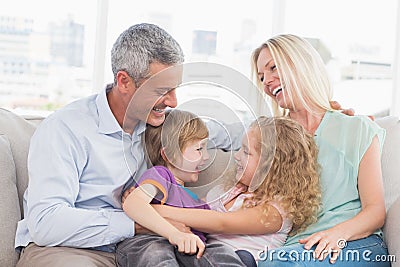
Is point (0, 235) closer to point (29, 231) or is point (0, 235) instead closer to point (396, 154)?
point (29, 231)

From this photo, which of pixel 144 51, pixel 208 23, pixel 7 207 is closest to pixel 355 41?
pixel 208 23

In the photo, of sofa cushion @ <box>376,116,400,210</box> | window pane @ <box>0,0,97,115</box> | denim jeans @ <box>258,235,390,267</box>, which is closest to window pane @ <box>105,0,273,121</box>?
window pane @ <box>0,0,97,115</box>

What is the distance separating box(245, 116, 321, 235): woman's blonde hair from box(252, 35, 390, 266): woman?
2.6 inches

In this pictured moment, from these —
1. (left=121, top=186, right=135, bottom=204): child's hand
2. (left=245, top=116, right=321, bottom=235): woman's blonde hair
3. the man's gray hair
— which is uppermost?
the man's gray hair

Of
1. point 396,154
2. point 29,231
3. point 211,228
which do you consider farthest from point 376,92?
point 29,231

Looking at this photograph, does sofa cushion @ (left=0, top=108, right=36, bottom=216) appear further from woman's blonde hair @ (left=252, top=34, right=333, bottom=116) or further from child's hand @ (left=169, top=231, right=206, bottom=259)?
woman's blonde hair @ (left=252, top=34, right=333, bottom=116)

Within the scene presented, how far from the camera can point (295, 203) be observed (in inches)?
76.0

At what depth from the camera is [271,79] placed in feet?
7.15

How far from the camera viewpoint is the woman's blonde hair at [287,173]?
1935mm

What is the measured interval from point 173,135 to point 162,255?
350mm

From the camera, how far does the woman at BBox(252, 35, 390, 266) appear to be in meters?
Answer: 1.85

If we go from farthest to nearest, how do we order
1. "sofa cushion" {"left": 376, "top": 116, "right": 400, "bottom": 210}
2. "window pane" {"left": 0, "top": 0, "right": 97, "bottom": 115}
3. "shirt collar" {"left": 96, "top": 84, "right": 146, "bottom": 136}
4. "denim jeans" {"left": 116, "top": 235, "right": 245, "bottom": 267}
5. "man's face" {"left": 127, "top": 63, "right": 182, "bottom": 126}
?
"window pane" {"left": 0, "top": 0, "right": 97, "bottom": 115} < "sofa cushion" {"left": 376, "top": 116, "right": 400, "bottom": 210} < "shirt collar" {"left": 96, "top": 84, "right": 146, "bottom": 136} < "man's face" {"left": 127, "top": 63, "right": 182, "bottom": 126} < "denim jeans" {"left": 116, "top": 235, "right": 245, "bottom": 267}

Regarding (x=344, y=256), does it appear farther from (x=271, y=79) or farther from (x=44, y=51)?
(x=44, y=51)

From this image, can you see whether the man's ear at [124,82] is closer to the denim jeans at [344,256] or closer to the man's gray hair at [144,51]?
A: the man's gray hair at [144,51]
